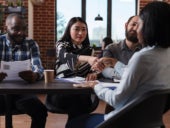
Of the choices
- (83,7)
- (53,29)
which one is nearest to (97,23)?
(83,7)

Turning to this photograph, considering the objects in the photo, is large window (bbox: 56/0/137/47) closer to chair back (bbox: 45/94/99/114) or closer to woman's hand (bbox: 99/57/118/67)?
chair back (bbox: 45/94/99/114)

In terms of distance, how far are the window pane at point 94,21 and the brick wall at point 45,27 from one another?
36.9 inches

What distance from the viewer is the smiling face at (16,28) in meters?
2.58

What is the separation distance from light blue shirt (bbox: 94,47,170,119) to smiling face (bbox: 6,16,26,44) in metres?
1.20

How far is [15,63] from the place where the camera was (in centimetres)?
226

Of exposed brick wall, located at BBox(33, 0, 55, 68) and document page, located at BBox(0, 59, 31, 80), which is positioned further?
exposed brick wall, located at BBox(33, 0, 55, 68)

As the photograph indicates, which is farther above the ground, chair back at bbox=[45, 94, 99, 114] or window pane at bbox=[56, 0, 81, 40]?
window pane at bbox=[56, 0, 81, 40]

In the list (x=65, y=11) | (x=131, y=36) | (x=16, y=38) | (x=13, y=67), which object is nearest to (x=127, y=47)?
(x=131, y=36)

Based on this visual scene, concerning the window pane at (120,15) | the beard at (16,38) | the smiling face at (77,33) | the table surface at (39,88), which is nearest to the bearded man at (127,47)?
the smiling face at (77,33)

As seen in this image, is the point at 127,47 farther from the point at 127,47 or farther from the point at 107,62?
the point at 107,62

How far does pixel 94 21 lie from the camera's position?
26.7ft

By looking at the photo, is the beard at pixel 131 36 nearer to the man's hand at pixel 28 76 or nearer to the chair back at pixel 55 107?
the chair back at pixel 55 107

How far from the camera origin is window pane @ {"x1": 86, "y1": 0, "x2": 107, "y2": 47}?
26.5 feet

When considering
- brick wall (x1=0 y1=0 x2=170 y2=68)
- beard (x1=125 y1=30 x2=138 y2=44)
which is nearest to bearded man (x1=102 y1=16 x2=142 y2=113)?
beard (x1=125 y1=30 x2=138 y2=44)
